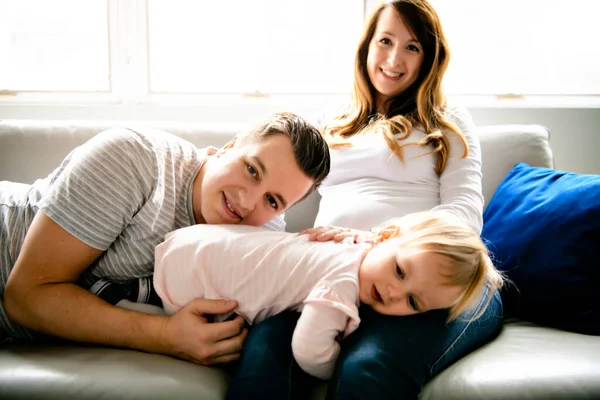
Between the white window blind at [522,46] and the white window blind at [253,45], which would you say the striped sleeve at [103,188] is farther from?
the white window blind at [522,46]

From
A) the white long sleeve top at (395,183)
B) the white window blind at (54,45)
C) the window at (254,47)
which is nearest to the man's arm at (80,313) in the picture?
the white long sleeve top at (395,183)

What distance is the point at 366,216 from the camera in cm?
162

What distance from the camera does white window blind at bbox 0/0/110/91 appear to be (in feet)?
8.85

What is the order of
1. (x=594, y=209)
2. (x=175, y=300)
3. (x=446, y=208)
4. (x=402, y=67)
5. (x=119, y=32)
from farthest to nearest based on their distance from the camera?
(x=119, y=32) < (x=402, y=67) < (x=446, y=208) < (x=594, y=209) < (x=175, y=300)

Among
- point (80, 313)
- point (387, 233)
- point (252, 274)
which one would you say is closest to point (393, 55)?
point (387, 233)

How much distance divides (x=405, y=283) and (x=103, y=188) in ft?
2.30

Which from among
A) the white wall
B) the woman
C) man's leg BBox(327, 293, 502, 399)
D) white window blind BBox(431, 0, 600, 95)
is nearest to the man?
the woman

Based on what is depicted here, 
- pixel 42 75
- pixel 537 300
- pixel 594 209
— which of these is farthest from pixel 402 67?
pixel 42 75

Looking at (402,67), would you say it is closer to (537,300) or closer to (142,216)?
(537,300)

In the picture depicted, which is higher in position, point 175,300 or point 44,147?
point 44,147

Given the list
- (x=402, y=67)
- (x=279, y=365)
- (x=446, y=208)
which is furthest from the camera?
(x=402, y=67)

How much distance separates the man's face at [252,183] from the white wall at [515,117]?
4.42ft

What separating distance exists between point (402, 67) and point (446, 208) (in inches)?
22.5

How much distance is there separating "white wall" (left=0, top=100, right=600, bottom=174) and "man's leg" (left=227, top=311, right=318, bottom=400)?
5.41ft
